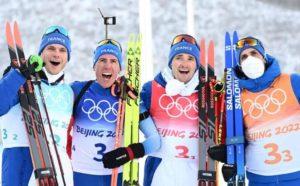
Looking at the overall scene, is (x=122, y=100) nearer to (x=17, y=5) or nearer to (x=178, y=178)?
(x=178, y=178)

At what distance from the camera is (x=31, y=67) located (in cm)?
237

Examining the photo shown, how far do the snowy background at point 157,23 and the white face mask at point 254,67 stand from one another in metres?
4.93

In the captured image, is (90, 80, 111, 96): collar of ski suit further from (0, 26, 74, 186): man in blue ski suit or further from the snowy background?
the snowy background

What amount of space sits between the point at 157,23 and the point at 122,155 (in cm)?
543

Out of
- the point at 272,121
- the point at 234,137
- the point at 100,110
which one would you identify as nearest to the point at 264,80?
the point at 272,121

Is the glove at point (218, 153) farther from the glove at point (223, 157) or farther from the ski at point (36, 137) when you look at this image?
the ski at point (36, 137)

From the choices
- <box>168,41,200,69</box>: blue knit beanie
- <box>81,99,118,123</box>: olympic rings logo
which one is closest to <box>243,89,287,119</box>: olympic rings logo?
<box>168,41,200,69</box>: blue knit beanie

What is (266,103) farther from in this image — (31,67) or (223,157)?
(31,67)

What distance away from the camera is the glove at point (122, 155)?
8.35 feet

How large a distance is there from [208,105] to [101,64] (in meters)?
0.66

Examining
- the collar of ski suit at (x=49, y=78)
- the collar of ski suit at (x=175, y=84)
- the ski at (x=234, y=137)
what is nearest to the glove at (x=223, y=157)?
the ski at (x=234, y=137)

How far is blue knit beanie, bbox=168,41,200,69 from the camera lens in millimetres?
2787

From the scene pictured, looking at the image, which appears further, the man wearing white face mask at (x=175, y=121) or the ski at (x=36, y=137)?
the man wearing white face mask at (x=175, y=121)

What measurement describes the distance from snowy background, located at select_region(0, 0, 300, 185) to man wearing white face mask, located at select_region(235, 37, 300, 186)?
4908 millimetres
